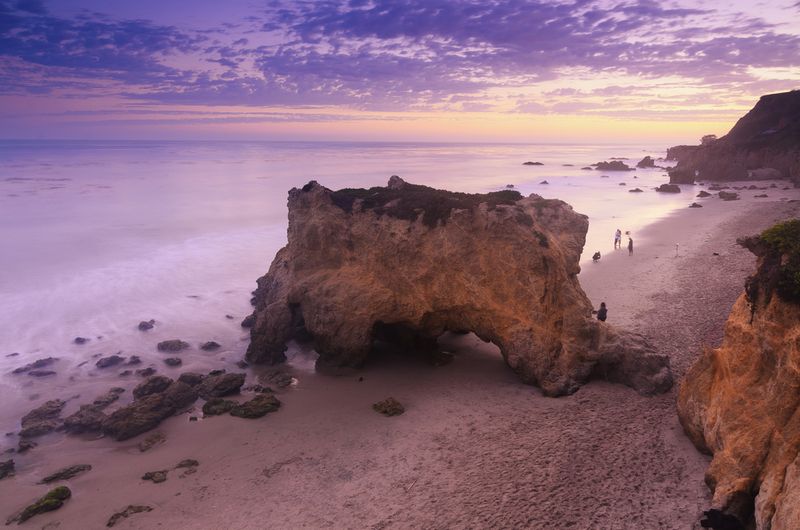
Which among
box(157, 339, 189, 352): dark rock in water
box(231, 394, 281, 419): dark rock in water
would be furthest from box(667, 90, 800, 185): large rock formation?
box(157, 339, 189, 352): dark rock in water

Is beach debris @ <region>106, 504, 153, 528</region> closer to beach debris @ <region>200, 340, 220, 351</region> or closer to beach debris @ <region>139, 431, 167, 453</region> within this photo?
beach debris @ <region>139, 431, 167, 453</region>

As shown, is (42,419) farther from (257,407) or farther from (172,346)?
(257,407)

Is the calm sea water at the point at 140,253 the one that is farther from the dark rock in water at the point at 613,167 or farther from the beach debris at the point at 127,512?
the dark rock in water at the point at 613,167

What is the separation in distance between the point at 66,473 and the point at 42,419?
373 cm

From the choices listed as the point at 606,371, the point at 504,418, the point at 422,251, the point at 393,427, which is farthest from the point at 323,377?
the point at 606,371

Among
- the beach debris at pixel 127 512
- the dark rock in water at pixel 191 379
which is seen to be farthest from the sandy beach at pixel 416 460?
the dark rock in water at pixel 191 379

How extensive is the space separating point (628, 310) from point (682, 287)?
4.64 meters

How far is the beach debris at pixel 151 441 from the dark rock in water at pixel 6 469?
10.1ft

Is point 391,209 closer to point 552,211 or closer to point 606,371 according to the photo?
point 552,211

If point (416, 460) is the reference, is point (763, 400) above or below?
above

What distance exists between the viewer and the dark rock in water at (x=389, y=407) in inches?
555

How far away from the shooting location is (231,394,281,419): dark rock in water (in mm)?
14580

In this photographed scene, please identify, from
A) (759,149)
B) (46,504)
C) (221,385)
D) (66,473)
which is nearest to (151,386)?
(221,385)

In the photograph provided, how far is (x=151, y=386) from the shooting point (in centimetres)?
1648
